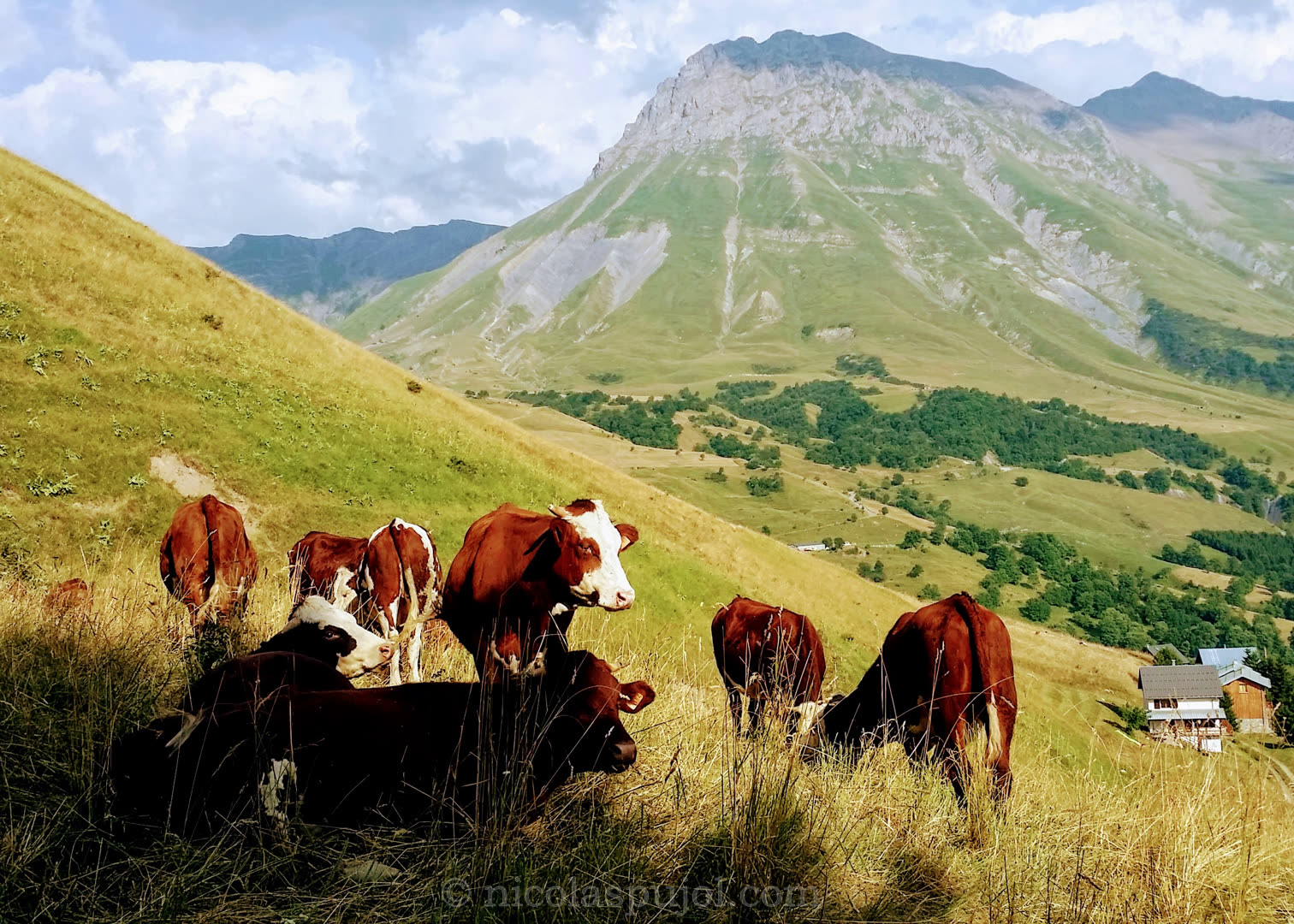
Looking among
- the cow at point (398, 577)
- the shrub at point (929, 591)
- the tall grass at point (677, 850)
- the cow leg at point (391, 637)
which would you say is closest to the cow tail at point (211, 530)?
the cow at point (398, 577)

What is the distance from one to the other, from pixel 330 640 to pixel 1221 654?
439 ft

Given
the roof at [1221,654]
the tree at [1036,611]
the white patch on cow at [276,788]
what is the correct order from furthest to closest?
the tree at [1036,611] → the roof at [1221,654] → the white patch on cow at [276,788]

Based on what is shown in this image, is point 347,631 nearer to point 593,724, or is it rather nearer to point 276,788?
point 276,788

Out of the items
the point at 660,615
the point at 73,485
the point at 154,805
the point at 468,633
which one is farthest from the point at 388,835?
the point at 660,615

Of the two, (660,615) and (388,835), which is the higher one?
(388,835)

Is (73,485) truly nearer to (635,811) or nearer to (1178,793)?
(635,811)

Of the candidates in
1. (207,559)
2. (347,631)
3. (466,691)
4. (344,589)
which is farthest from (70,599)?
(466,691)

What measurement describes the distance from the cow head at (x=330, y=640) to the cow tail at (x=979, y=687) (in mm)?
5382

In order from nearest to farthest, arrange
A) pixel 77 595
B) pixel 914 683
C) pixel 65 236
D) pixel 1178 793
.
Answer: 1. pixel 1178 793
2. pixel 914 683
3. pixel 77 595
4. pixel 65 236

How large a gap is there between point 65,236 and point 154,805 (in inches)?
1494

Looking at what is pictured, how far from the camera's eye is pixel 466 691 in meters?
5.34

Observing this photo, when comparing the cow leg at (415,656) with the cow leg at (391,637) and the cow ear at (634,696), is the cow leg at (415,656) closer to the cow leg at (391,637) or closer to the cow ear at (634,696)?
the cow leg at (391,637)

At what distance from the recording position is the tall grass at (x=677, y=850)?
158 inches

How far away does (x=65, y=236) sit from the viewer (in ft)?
111
